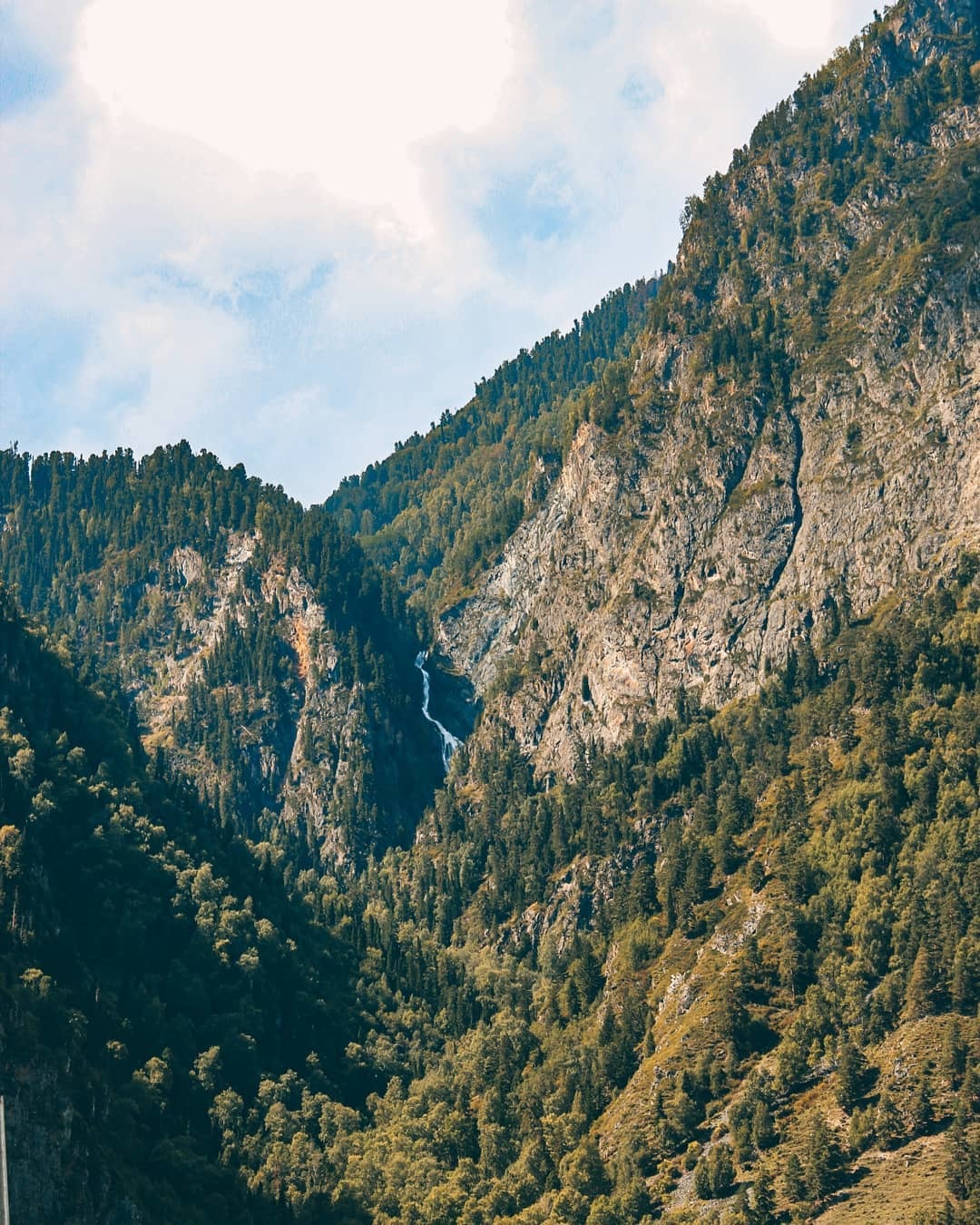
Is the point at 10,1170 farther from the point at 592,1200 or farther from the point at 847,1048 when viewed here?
the point at 847,1048

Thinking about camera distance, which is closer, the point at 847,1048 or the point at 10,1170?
the point at 10,1170

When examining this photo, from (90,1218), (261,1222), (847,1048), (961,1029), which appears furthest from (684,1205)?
(90,1218)

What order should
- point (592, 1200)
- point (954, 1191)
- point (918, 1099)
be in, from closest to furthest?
point (954, 1191)
point (918, 1099)
point (592, 1200)

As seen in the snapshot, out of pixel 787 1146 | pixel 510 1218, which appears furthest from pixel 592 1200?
pixel 787 1146

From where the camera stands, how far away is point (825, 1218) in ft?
583

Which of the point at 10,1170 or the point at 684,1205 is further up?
the point at 10,1170

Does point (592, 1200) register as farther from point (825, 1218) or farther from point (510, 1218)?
point (825, 1218)

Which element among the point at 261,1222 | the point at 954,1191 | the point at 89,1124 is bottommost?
the point at 954,1191

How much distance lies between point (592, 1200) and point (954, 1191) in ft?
157

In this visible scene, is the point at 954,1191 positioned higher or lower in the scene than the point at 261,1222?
lower

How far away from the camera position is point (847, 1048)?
198750 millimetres

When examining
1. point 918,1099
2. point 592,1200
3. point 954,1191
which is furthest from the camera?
point 592,1200

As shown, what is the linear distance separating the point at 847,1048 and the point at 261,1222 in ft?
256

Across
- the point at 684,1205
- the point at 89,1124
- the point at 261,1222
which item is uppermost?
the point at 89,1124
